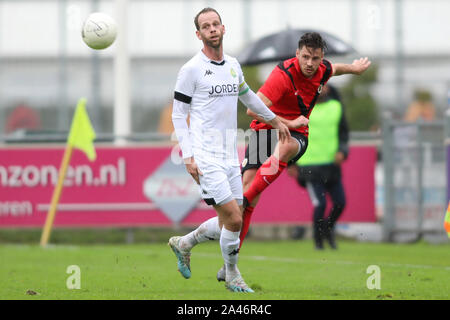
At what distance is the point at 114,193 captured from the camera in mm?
15203

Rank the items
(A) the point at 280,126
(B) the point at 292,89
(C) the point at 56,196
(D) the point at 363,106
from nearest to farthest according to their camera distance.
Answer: (A) the point at 280,126 < (B) the point at 292,89 < (C) the point at 56,196 < (D) the point at 363,106

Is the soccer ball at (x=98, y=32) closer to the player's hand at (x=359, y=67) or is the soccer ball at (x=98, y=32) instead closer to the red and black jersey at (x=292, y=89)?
the red and black jersey at (x=292, y=89)

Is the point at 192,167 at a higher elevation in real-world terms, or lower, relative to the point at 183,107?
lower

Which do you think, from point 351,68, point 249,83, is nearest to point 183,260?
point 351,68

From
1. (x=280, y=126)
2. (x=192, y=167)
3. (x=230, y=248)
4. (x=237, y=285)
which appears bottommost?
(x=237, y=285)

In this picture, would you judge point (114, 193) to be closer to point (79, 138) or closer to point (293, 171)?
point (79, 138)

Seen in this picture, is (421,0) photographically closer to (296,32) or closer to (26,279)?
(296,32)

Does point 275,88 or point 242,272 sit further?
point 242,272

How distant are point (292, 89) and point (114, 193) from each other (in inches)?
275

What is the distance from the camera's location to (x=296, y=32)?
1500 centimetres

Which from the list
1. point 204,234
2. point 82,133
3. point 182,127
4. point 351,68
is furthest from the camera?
point 82,133

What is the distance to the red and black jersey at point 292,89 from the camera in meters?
8.68
